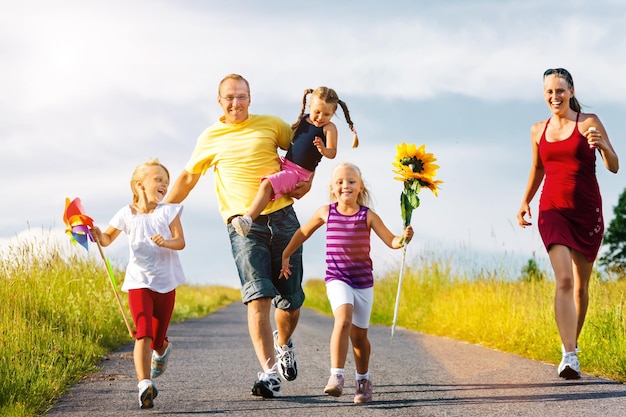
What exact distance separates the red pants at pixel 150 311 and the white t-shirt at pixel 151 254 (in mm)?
65

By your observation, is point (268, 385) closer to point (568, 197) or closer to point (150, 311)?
point (150, 311)

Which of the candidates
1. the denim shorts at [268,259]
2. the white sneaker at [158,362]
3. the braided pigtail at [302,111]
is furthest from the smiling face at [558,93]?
the white sneaker at [158,362]

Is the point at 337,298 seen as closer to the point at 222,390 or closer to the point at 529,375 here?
the point at 222,390

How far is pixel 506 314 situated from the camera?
11125 millimetres

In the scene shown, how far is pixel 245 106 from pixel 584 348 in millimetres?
4236

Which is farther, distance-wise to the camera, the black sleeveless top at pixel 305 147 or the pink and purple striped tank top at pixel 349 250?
the black sleeveless top at pixel 305 147

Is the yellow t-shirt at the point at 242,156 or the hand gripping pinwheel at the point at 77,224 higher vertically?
the yellow t-shirt at the point at 242,156

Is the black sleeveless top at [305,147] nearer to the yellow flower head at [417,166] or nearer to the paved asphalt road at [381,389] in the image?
the yellow flower head at [417,166]

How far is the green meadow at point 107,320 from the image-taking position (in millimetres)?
7289

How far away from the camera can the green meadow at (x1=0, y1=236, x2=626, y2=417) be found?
23.9 ft

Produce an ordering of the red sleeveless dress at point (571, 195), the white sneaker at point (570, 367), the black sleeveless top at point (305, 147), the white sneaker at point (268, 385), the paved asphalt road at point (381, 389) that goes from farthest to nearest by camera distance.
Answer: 1. the red sleeveless dress at point (571, 195)
2. the white sneaker at point (570, 367)
3. the black sleeveless top at point (305, 147)
4. the white sneaker at point (268, 385)
5. the paved asphalt road at point (381, 389)

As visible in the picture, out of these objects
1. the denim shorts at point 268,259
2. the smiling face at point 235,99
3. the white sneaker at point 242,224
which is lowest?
the denim shorts at point 268,259

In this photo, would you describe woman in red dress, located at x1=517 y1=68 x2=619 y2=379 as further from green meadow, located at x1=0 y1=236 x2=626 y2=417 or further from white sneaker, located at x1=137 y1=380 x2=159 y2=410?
white sneaker, located at x1=137 y1=380 x2=159 y2=410

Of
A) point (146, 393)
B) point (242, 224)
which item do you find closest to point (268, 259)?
point (242, 224)
